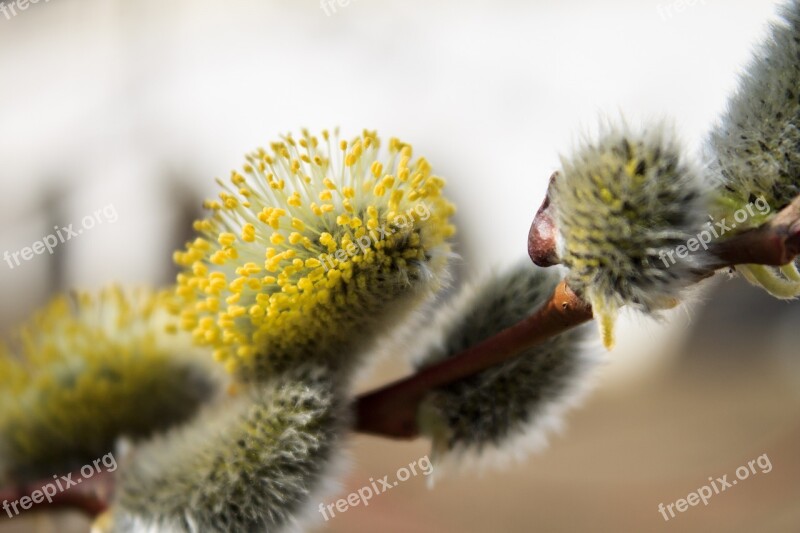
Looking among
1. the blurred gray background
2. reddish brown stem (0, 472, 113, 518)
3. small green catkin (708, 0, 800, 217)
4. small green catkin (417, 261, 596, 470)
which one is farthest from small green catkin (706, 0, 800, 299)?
the blurred gray background

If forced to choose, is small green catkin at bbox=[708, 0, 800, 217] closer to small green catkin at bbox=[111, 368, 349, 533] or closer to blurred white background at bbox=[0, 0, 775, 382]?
small green catkin at bbox=[111, 368, 349, 533]

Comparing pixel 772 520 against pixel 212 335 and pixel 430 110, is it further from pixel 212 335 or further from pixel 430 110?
pixel 430 110

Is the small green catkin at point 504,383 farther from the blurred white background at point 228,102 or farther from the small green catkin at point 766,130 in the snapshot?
the blurred white background at point 228,102

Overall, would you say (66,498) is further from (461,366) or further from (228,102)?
(228,102)

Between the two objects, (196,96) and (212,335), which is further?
(196,96)

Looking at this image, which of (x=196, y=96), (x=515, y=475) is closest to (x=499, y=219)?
(x=515, y=475)

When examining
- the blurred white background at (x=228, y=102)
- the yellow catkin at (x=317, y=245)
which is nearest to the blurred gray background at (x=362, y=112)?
the blurred white background at (x=228, y=102)
